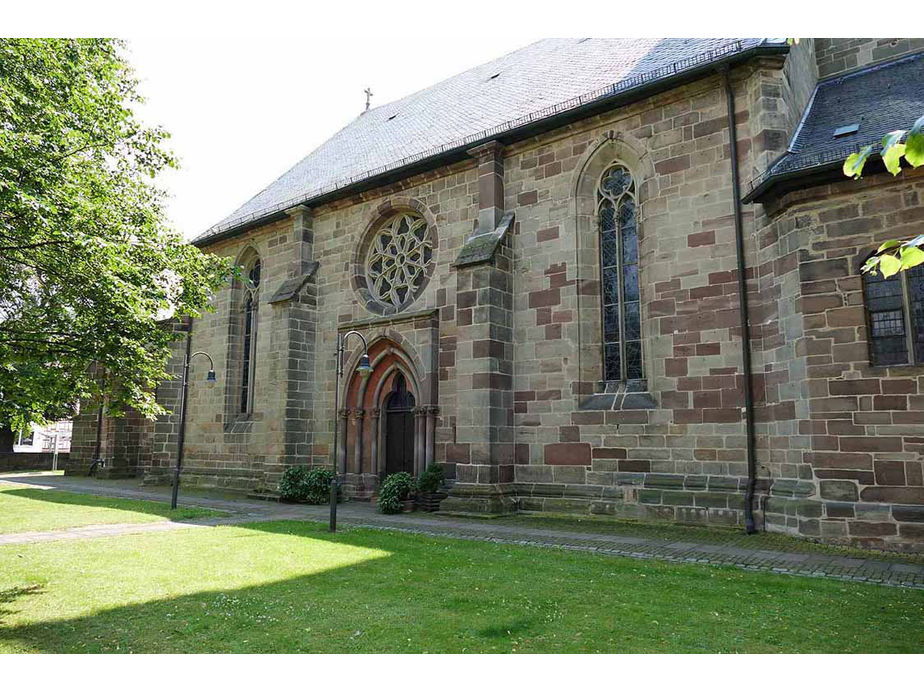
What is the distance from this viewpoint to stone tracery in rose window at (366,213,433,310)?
1642 centimetres

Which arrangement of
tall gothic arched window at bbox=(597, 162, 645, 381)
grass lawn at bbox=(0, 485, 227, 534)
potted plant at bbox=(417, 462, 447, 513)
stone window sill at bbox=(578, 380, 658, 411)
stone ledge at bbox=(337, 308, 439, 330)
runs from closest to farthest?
grass lawn at bbox=(0, 485, 227, 534) < stone window sill at bbox=(578, 380, 658, 411) < tall gothic arched window at bbox=(597, 162, 645, 381) < potted plant at bbox=(417, 462, 447, 513) < stone ledge at bbox=(337, 308, 439, 330)

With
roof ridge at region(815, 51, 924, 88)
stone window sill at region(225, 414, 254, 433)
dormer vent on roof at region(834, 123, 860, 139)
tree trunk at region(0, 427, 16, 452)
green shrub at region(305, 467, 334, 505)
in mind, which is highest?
roof ridge at region(815, 51, 924, 88)

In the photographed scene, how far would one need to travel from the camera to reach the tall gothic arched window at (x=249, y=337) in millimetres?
20516

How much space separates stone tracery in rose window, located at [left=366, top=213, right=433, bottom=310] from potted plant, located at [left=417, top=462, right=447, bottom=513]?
4.55 metres

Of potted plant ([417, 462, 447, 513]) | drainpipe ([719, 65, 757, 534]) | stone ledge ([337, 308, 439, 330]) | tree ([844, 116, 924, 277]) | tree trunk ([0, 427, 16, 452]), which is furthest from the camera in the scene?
tree trunk ([0, 427, 16, 452])

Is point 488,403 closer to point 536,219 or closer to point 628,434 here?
point 628,434

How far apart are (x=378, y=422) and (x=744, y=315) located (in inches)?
371

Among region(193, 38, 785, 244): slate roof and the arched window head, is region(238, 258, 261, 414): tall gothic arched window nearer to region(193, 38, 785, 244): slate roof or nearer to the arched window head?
region(193, 38, 785, 244): slate roof

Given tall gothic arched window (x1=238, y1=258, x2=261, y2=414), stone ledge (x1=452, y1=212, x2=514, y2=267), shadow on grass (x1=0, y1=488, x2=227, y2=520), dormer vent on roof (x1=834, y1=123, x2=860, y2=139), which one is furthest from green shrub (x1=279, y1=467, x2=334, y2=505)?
dormer vent on roof (x1=834, y1=123, x2=860, y2=139)

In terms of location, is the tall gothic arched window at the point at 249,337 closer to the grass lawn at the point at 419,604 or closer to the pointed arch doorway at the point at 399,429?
the pointed arch doorway at the point at 399,429

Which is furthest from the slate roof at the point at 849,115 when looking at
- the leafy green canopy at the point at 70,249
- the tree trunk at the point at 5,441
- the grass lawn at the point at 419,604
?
the tree trunk at the point at 5,441

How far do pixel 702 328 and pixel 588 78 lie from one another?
22.8 feet

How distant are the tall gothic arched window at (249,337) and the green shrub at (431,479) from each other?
8.42 m

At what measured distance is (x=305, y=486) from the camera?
15.9 metres
